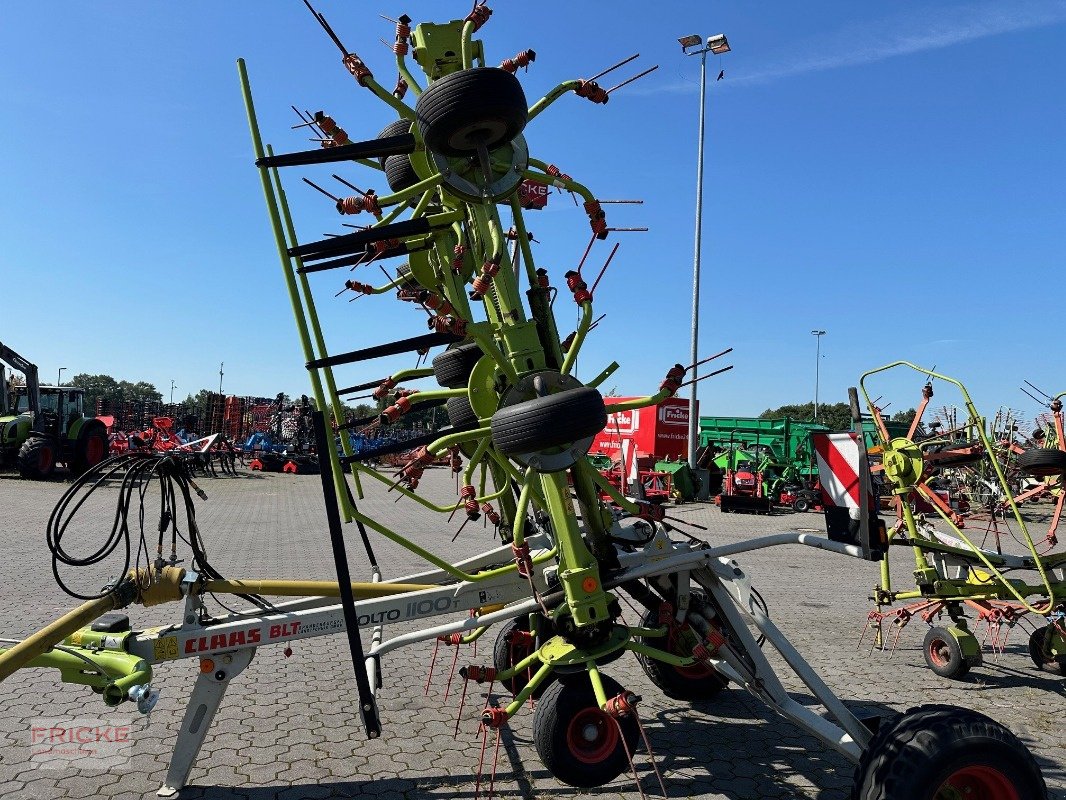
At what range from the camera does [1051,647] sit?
616 cm

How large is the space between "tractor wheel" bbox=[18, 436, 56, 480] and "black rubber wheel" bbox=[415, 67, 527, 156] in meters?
22.5

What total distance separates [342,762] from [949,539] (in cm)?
597

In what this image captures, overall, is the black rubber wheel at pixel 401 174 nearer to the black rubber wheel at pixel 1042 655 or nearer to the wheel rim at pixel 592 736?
the wheel rim at pixel 592 736

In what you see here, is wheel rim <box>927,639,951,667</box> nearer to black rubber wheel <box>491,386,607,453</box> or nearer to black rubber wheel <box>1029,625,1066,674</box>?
black rubber wheel <box>1029,625,1066,674</box>

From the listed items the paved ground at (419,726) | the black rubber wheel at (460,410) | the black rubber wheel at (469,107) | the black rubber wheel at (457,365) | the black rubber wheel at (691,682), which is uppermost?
the black rubber wheel at (469,107)

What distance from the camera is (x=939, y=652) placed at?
6.32m

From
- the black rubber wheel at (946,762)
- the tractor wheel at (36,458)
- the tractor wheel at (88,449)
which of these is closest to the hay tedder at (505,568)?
the black rubber wheel at (946,762)

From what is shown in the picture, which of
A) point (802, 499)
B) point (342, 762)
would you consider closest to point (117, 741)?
point (342, 762)

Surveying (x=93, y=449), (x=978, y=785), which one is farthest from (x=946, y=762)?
(x=93, y=449)

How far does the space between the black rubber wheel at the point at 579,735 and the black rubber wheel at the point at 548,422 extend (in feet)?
4.51

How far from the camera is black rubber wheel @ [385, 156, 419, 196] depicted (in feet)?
16.5

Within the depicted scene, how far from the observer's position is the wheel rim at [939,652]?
245 inches

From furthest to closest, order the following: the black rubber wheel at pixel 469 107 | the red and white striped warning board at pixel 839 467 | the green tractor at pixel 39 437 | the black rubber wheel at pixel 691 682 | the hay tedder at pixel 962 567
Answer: the green tractor at pixel 39 437, the hay tedder at pixel 962 567, the black rubber wheel at pixel 691 682, the red and white striped warning board at pixel 839 467, the black rubber wheel at pixel 469 107

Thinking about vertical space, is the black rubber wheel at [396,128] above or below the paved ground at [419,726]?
above
